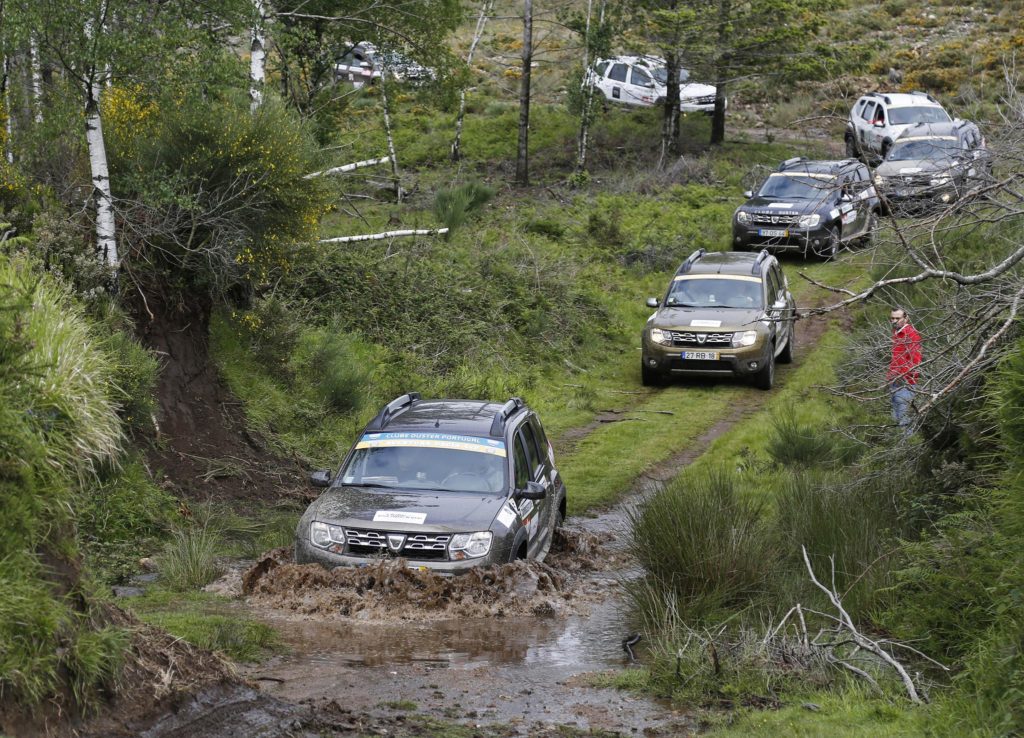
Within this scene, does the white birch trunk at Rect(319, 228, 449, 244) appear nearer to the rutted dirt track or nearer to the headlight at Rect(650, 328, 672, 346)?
Answer: the headlight at Rect(650, 328, 672, 346)

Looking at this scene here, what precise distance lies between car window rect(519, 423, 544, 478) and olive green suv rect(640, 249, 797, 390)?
7760 millimetres

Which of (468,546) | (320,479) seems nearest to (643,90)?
(320,479)

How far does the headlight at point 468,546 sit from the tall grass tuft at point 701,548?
4.23ft

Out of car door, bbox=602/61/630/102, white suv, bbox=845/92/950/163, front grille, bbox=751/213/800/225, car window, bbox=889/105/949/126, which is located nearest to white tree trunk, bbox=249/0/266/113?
front grille, bbox=751/213/800/225

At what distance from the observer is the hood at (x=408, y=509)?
10.3m

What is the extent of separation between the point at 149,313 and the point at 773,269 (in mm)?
10948

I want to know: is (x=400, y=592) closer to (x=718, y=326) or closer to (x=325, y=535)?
(x=325, y=535)

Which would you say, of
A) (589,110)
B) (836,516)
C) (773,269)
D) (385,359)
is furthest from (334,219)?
(836,516)

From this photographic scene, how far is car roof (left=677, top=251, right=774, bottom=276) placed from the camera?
2091cm

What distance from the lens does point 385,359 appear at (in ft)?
63.2

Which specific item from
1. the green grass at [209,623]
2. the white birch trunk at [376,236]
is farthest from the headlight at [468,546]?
the white birch trunk at [376,236]

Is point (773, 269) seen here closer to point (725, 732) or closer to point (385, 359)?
point (385, 359)

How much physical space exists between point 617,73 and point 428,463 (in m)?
32.9

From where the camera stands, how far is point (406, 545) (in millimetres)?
10188
